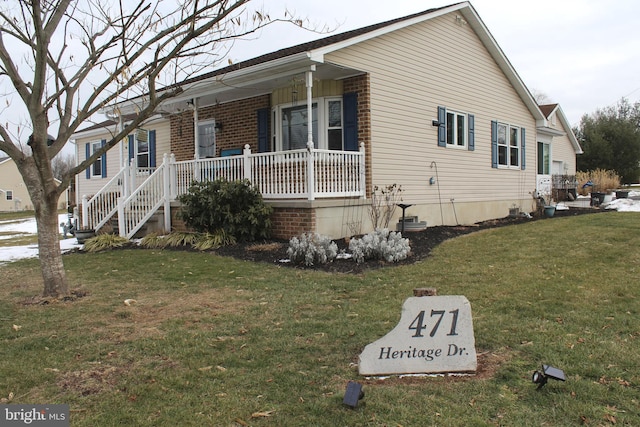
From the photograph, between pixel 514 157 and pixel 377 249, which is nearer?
pixel 377 249

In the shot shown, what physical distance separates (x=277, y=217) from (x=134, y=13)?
5153mm

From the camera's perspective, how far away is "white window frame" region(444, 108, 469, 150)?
13.3 meters

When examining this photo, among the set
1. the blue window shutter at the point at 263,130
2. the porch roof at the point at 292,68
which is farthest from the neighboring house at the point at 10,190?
the blue window shutter at the point at 263,130

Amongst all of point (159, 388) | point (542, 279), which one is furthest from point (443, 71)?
point (159, 388)

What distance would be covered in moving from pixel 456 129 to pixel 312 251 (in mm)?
7700

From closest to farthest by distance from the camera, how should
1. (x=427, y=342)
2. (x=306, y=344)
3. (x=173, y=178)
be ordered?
(x=427, y=342)
(x=306, y=344)
(x=173, y=178)

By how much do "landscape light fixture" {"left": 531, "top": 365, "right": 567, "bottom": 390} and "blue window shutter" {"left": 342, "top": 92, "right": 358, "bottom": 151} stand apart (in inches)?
316

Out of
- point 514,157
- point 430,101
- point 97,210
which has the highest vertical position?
point 430,101

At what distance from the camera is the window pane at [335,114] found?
439 inches

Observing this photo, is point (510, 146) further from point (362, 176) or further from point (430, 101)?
point (362, 176)

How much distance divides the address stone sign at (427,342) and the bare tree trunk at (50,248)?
4049 mm

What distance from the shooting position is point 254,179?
10.4 meters

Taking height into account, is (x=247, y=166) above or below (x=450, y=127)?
below

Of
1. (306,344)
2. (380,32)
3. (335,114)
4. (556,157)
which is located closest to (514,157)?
(380,32)
